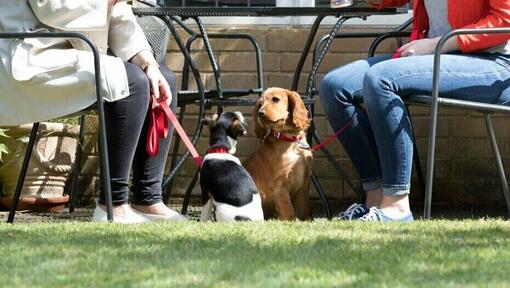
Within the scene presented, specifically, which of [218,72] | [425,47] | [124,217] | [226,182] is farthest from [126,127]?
[425,47]

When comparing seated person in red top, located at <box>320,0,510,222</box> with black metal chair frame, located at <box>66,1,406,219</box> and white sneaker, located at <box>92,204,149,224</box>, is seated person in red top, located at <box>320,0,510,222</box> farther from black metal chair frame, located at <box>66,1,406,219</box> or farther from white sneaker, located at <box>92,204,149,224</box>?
white sneaker, located at <box>92,204,149,224</box>

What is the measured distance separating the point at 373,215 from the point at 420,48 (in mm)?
820

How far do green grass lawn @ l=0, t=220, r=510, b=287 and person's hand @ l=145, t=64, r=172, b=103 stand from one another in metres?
0.74

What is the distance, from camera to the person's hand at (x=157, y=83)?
5250 millimetres

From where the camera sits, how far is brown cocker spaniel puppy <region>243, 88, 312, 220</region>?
5.76 meters

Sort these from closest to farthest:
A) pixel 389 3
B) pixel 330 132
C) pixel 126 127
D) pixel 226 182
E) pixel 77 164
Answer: pixel 126 127, pixel 226 182, pixel 389 3, pixel 77 164, pixel 330 132

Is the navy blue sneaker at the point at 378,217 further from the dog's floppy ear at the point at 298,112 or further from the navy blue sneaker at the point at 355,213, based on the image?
the dog's floppy ear at the point at 298,112

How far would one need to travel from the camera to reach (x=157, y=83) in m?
5.27

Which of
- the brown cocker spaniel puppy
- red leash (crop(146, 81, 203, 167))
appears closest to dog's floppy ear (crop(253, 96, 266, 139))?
the brown cocker spaniel puppy

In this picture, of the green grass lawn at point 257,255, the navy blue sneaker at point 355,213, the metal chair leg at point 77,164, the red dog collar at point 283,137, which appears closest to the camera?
the green grass lawn at point 257,255

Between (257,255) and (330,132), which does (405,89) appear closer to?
(257,255)

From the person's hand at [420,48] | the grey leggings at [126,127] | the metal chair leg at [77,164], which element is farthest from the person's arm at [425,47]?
the metal chair leg at [77,164]

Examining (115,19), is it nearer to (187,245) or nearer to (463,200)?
(187,245)

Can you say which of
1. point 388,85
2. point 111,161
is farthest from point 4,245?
point 388,85
